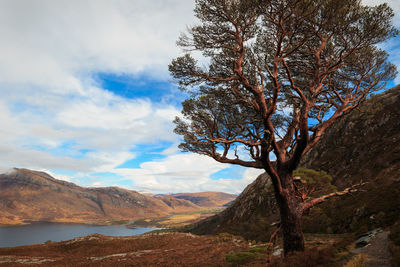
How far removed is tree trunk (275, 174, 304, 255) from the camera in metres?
8.99

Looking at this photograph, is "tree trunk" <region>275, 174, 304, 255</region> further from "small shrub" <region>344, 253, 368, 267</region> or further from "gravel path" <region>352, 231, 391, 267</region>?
"gravel path" <region>352, 231, 391, 267</region>

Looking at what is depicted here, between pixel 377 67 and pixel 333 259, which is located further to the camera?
pixel 377 67

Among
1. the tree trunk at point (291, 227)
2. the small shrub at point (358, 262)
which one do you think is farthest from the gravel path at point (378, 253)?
the tree trunk at point (291, 227)

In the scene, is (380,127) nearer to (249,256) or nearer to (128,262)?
(249,256)

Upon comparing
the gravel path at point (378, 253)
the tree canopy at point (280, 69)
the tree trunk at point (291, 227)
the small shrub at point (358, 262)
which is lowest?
the gravel path at point (378, 253)

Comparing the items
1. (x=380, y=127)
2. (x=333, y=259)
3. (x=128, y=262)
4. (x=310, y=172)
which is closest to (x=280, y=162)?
(x=333, y=259)

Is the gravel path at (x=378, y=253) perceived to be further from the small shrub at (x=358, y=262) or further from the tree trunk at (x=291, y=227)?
the tree trunk at (x=291, y=227)

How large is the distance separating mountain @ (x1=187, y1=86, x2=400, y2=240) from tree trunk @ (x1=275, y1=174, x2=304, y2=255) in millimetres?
1467

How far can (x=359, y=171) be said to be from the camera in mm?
35469

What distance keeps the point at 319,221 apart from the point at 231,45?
28977mm

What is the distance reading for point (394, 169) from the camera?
85.3 ft

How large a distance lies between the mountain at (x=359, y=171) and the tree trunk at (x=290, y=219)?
1.47 metres

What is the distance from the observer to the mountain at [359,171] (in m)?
19.6

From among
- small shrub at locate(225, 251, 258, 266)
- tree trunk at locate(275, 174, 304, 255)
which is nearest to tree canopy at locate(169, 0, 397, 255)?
tree trunk at locate(275, 174, 304, 255)
